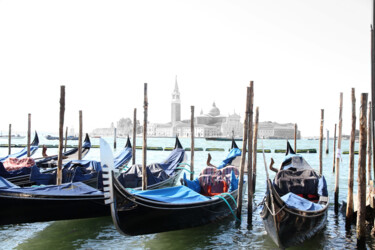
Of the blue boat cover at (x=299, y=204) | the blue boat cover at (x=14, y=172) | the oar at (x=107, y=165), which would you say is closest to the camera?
the oar at (x=107, y=165)

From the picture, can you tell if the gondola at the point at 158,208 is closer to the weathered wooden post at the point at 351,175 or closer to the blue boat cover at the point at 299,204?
the blue boat cover at the point at 299,204

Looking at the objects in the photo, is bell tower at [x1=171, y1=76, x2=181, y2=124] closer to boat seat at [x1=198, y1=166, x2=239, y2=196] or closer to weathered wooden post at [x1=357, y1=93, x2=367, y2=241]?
boat seat at [x1=198, y1=166, x2=239, y2=196]

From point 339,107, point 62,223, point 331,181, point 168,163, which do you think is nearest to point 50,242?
point 62,223

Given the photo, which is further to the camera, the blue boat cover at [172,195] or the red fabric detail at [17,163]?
the red fabric detail at [17,163]

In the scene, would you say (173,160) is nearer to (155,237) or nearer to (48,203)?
(155,237)

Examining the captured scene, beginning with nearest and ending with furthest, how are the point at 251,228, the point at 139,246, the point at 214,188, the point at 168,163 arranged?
the point at 139,246
the point at 251,228
the point at 214,188
the point at 168,163

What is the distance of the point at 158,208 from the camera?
159 inches

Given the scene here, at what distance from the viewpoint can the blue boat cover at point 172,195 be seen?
4145 millimetres

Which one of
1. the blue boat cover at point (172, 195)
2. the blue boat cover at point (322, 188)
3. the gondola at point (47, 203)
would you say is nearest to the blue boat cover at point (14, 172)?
the gondola at point (47, 203)

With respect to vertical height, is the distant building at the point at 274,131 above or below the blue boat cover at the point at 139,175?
above

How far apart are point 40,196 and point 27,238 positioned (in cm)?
59

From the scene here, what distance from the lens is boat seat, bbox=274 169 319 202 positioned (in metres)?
5.28

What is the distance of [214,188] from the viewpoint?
5762 mm

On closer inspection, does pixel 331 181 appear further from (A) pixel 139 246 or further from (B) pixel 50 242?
(B) pixel 50 242
